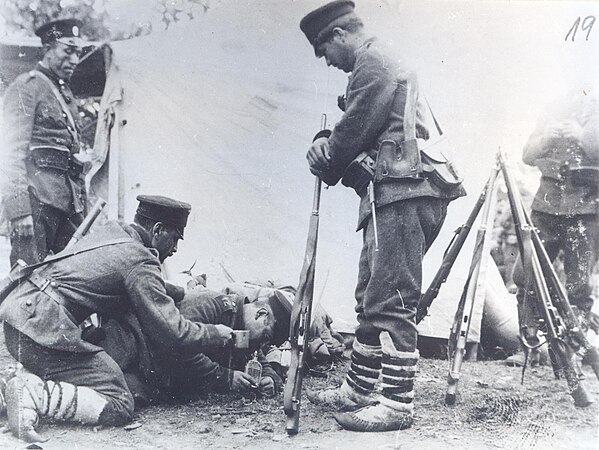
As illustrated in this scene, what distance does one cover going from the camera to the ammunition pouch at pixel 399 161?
329cm

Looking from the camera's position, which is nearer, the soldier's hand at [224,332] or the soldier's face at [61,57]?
the soldier's hand at [224,332]

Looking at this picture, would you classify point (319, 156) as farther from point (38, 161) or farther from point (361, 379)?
point (38, 161)

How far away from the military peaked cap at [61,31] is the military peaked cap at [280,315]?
187 centimetres

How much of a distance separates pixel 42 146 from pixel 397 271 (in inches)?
84.5

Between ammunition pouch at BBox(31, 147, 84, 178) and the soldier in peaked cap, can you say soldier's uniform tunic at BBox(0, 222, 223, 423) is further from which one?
ammunition pouch at BBox(31, 147, 84, 178)

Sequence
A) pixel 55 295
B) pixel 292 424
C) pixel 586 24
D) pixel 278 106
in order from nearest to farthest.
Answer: pixel 55 295 → pixel 292 424 → pixel 278 106 → pixel 586 24

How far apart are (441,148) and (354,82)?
64 cm

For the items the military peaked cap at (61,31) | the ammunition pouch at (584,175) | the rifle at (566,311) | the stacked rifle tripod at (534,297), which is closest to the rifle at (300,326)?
the stacked rifle tripod at (534,297)

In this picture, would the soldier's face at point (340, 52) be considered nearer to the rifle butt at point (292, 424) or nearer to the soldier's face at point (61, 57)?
the soldier's face at point (61, 57)

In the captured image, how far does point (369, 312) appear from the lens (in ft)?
10.9

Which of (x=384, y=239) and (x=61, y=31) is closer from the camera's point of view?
(x=384, y=239)

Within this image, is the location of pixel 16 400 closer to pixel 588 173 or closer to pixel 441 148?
pixel 441 148

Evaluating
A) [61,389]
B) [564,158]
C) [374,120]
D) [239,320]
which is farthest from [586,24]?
[61,389]

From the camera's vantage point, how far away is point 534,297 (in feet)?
12.1
